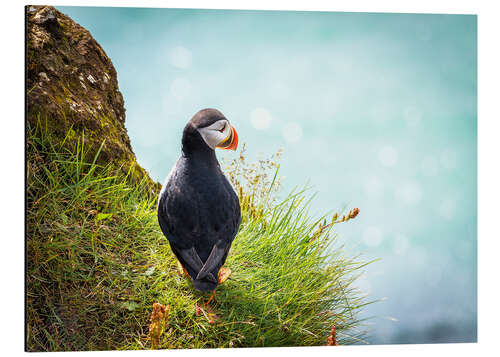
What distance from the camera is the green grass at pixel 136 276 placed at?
2.88 m

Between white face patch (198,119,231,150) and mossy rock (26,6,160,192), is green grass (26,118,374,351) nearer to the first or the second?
mossy rock (26,6,160,192)

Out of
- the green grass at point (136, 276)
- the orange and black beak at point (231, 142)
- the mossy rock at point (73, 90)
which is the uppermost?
the mossy rock at point (73, 90)

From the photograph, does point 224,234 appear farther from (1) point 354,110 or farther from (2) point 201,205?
(1) point 354,110

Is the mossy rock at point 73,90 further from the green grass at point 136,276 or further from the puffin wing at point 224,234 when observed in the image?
the puffin wing at point 224,234

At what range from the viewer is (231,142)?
3023 mm

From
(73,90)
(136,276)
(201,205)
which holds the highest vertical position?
(73,90)

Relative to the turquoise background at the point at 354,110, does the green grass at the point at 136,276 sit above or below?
below

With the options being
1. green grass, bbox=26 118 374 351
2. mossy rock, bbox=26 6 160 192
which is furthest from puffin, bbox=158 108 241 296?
mossy rock, bbox=26 6 160 192

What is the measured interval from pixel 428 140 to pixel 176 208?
1.86 metres

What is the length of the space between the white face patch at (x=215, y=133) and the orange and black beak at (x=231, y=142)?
0.02 meters

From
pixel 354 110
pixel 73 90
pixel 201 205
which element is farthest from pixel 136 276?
pixel 354 110

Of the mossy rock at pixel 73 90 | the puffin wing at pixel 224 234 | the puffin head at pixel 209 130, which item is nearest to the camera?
the puffin wing at pixel 224 234

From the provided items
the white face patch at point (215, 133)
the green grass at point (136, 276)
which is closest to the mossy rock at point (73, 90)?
the green grass at point (136, 276)

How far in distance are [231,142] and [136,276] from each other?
1.01 m
